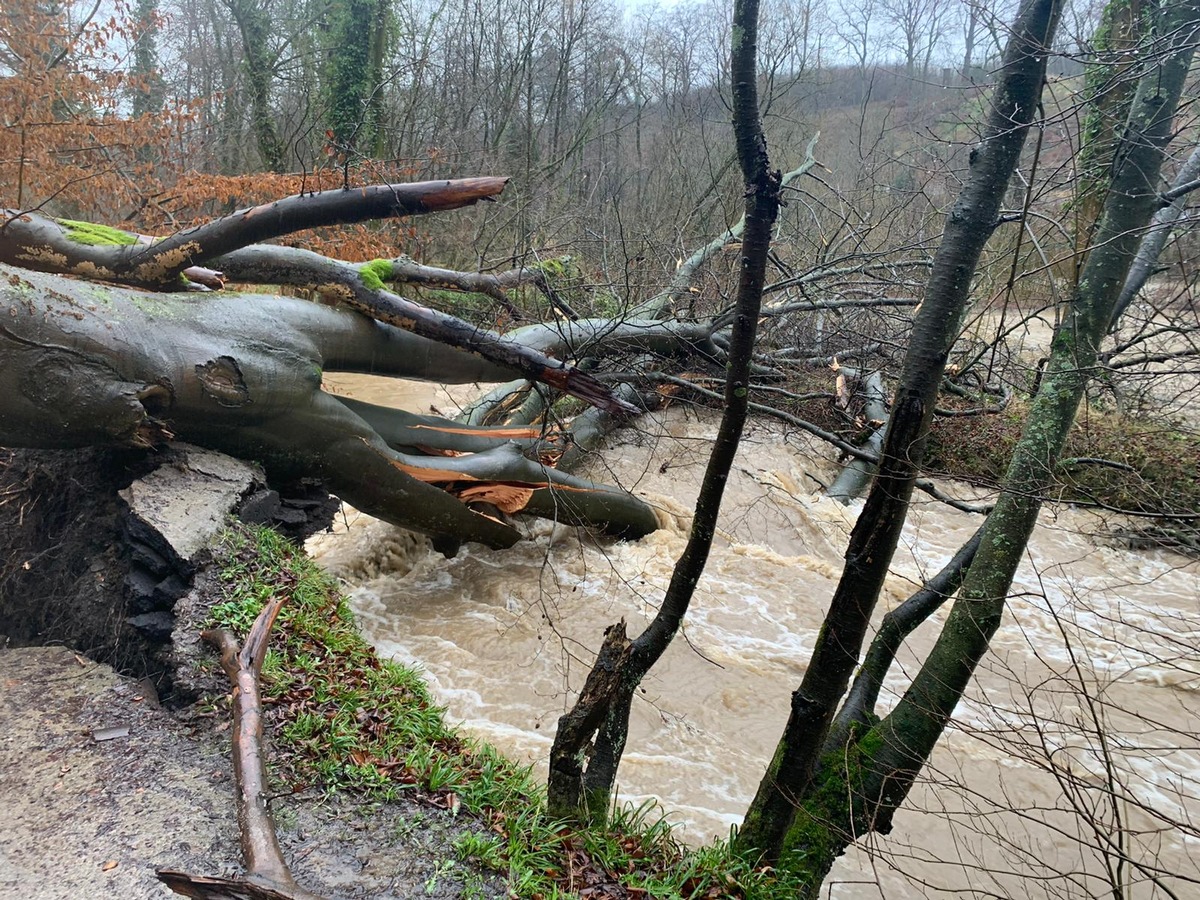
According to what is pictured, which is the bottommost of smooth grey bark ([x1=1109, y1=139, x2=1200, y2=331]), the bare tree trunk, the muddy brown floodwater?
the muddy brown floodwater

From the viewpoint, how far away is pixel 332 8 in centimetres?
1494

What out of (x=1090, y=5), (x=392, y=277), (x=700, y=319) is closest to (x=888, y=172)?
(x=700, y=319)

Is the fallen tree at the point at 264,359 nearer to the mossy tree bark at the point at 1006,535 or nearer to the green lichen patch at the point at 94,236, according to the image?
the green lichen patch at the point at 94,236

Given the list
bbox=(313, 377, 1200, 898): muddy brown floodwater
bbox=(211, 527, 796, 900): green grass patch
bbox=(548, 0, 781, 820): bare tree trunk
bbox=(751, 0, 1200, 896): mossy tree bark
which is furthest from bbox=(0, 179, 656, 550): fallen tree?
bbox=(751, 0, 1200, 896): mossy tree bark

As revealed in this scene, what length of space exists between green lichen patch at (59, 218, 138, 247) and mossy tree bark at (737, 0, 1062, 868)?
211 inches

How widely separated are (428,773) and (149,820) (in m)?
1.15

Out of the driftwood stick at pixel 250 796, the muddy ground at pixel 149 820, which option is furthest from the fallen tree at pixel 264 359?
the muddy ground at pixel 149 820

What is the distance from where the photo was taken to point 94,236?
17.1ft

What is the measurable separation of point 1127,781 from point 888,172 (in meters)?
12.4

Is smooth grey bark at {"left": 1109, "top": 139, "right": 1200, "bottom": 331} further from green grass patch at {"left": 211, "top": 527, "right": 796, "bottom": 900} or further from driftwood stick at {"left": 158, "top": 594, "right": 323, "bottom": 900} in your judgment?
driftwood stick at {"left": 158, "top": 594, "right": 323, "bottom": 900}

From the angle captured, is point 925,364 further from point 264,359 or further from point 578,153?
point 578,153

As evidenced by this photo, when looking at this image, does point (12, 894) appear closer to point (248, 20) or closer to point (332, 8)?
point (332, 8)

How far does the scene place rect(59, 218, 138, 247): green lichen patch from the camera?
5148 millimetres

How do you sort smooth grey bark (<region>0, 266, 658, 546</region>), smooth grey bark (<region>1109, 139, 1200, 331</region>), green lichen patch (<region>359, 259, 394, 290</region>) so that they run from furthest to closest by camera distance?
1. green lichen patch (<region>359, 259, 394, 290</region>)
2. smooth grey bark (<region>1109, 139, 1200, 331</region>)
3. smooth grey bark (<region>0, 266, 658, 546</region>)
